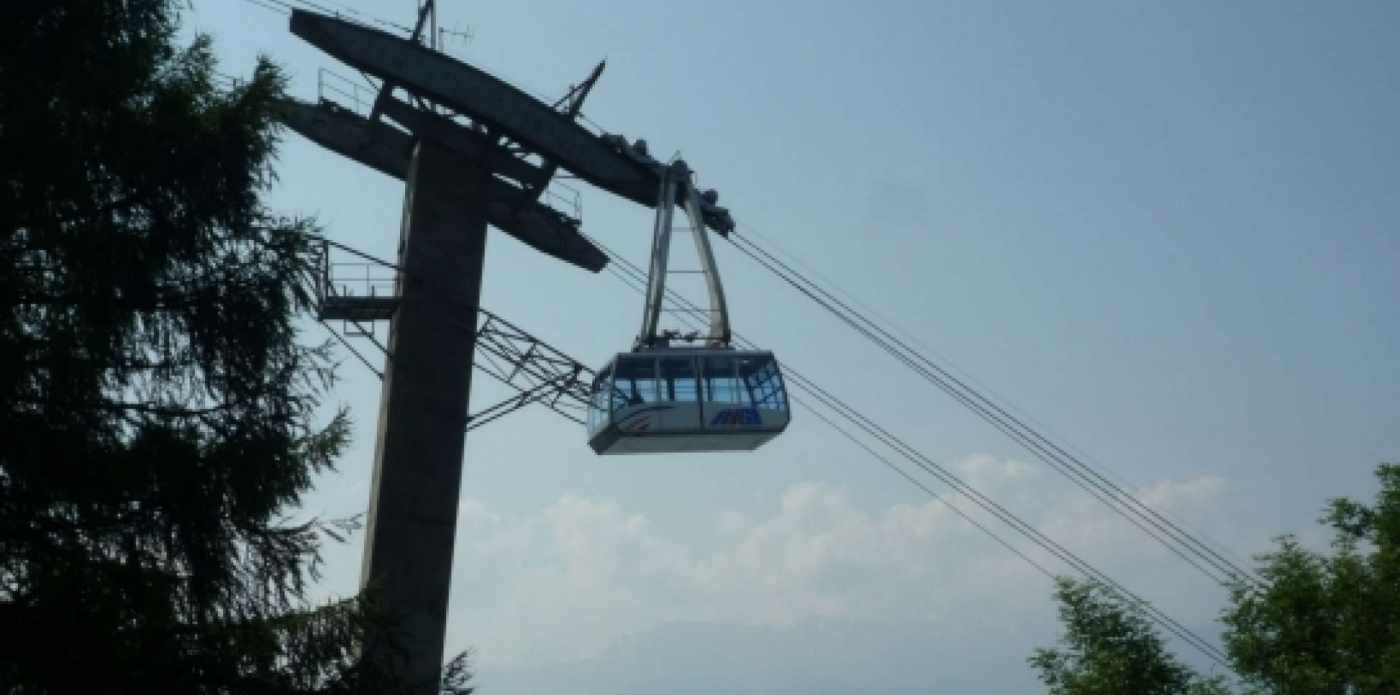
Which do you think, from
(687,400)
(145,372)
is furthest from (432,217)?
(145,372)

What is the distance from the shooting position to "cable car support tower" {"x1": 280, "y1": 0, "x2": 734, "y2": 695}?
86.3 ft

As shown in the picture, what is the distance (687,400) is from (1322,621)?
11144 mm

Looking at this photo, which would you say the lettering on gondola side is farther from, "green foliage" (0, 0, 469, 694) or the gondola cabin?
"green foliage" (0, 0, 469, 694)

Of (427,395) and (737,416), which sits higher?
(427,395)

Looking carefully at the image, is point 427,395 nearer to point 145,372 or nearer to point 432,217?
point 432,217

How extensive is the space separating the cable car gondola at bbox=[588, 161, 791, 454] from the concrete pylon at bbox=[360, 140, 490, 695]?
9.50 ft

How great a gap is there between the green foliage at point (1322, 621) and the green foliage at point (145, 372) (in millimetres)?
13434

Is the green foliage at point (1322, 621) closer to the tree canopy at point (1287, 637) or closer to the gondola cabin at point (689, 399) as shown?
the tree canopy at point (1287, 637)

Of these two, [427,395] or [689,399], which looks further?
[427,395]

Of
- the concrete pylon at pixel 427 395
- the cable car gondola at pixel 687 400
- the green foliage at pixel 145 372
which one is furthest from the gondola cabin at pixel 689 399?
the green foliage at pixel 145 372

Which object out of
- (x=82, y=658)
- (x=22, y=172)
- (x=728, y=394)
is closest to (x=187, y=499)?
(x=82, y=658)

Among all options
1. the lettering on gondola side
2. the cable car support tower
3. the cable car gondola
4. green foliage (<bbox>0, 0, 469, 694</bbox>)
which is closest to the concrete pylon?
the cable car support tower

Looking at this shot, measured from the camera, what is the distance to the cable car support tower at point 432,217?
26.3 metres

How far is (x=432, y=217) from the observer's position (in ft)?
92.9
